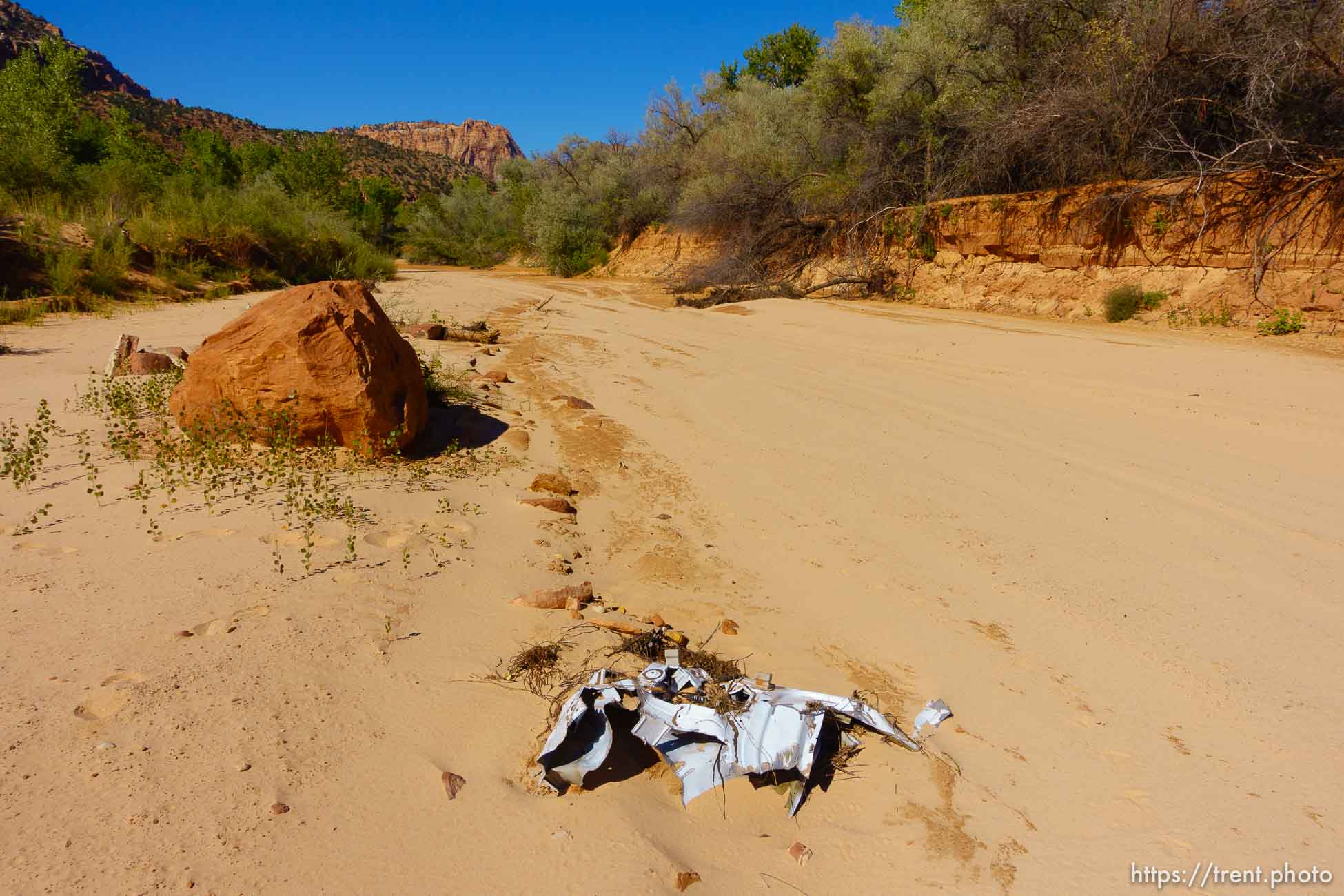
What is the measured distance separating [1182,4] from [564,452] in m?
12.0

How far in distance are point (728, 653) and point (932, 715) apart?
752 mm

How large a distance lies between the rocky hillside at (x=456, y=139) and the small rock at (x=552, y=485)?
115598 mm

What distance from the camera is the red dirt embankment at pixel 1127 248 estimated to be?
936 centimetres

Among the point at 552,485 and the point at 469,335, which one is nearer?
the point at 552,485

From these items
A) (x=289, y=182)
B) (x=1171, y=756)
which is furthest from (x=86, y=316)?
(x=289, y=182)

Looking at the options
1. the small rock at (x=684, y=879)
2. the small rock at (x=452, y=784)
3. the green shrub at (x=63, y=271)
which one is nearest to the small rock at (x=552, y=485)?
the small rock at (x=452, y=784)

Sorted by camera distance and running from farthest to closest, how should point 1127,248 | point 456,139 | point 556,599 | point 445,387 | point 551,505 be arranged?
point 456,139, point 1127,248, point 445,387, point 551,505, point 556,599

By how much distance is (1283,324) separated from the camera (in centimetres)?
921

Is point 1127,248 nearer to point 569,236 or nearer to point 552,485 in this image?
point 552,485

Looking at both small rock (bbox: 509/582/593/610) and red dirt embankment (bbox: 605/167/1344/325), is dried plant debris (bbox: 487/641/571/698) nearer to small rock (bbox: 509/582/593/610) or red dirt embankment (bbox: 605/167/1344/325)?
small rock (bbox: 509/582/593/610)

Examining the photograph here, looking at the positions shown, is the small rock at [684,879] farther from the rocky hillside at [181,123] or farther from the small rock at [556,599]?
the rocky hillside at [181,123]

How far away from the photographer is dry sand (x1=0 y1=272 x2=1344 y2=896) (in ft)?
5.68

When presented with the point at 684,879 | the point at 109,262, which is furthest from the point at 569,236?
the point at 684,879

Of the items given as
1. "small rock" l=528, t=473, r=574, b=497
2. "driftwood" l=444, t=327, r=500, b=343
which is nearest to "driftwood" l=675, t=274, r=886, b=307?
"driftwood" l=444, t=327, r=500, b=343
